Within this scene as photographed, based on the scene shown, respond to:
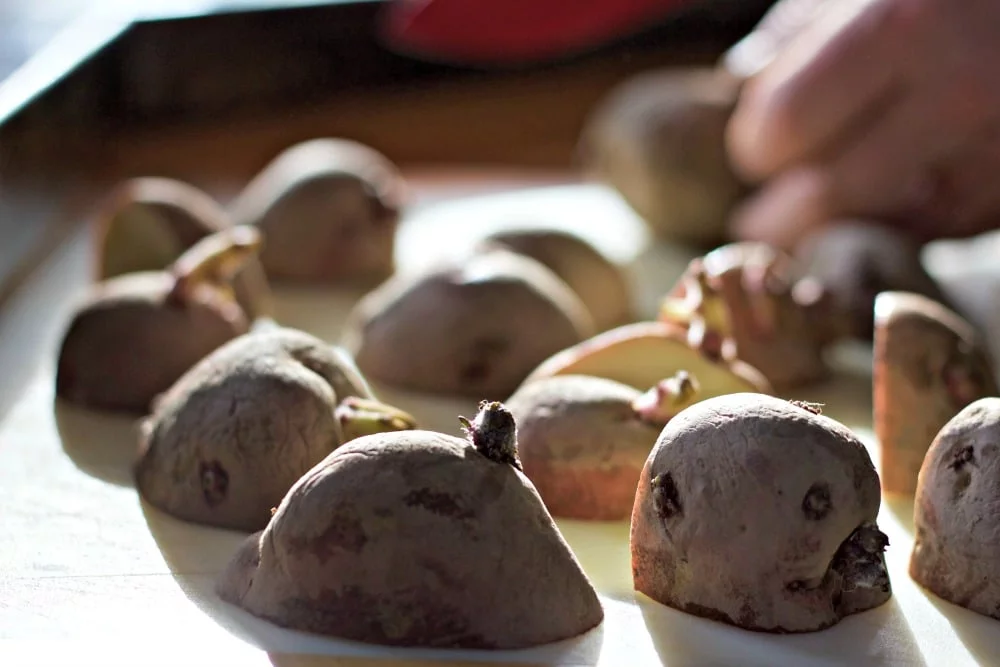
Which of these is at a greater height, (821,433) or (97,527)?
(821,433)

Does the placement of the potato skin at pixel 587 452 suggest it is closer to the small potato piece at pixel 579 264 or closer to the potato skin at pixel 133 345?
the potato skin at pixel 133 345

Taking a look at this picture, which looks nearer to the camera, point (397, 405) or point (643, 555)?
point (643, 555)

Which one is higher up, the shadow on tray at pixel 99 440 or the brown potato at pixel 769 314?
the brown potato at pixel 769 314

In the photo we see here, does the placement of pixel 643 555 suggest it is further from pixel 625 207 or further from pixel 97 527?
pixel 625 207

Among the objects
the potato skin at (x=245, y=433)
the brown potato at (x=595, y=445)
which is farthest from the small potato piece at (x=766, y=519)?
the potato skin at (x=245, y=433)

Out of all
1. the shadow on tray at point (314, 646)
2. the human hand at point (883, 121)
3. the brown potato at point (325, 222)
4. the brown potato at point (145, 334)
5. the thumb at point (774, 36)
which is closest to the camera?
the shadow on tray at point (314, 646)

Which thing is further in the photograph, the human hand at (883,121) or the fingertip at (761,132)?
the fingertip at (761,132)

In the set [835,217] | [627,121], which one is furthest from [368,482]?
[627,121]
